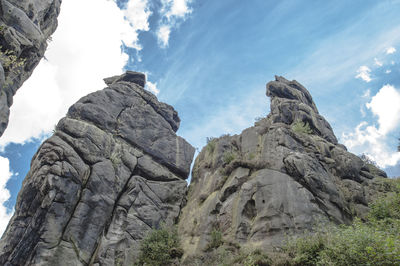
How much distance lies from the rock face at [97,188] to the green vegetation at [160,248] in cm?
88

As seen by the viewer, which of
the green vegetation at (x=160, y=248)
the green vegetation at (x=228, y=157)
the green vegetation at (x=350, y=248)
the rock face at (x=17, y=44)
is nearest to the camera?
the green vegetation at (x=350, y=248)

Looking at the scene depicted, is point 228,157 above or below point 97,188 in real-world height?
above

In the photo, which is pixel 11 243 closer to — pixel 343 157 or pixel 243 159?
pixel 243 159

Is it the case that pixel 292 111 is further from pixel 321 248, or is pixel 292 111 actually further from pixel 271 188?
pixel 321 248

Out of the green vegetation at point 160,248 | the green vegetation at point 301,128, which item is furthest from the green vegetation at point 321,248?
the green vegetation at point 301,128

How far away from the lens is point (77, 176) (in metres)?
19.5

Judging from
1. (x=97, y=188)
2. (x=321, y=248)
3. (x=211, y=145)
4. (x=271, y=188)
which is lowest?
(x=321, y=248)

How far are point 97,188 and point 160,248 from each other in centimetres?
630

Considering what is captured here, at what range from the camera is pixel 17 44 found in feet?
53.8

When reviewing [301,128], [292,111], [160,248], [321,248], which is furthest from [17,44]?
[292,111]

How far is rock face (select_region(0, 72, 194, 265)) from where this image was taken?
17.5 m

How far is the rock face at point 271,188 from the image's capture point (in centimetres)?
1683

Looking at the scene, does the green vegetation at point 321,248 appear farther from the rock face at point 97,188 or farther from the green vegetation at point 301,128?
the green vegetation at point 301,128

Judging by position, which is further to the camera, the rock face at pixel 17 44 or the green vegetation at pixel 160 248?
the green vegetation at pixel 160 248
